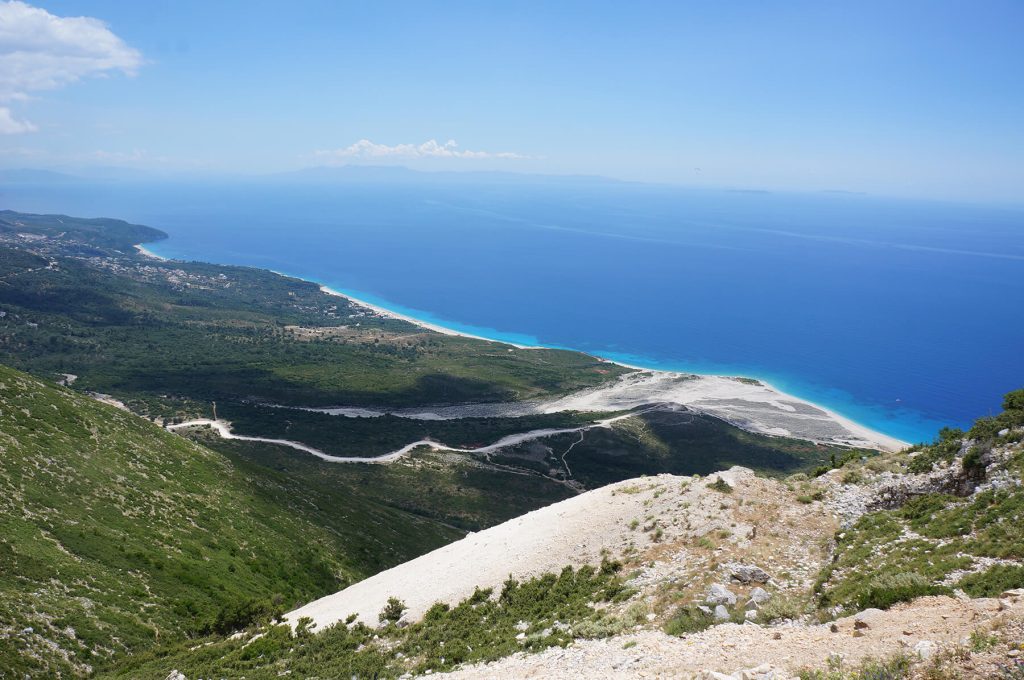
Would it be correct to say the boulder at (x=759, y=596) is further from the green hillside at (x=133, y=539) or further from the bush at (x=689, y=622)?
the green hillside at (x=133, y=539)

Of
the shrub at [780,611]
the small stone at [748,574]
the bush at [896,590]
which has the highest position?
the bush at [896,590]

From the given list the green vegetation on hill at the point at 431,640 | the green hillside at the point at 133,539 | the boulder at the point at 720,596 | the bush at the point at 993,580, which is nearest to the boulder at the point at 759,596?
the boulder at the point at 720,596

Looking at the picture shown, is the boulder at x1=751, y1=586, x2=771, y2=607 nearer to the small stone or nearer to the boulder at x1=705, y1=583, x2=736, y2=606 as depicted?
the boulder at x1=705, y1=583, x2=736, y2=606

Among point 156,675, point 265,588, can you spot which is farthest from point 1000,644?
point 265,588

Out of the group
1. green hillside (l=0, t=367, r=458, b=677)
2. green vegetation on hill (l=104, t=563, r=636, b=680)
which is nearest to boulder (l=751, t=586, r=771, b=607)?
green vegetation on hill (l=104, t=563, r=636, b=680)

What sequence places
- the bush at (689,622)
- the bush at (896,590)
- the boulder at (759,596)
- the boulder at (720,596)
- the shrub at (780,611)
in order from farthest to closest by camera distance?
the boulder at (720,596) < the boulder at (759,596) < the bush at (689,622) < the shrub at (780,611) < the bush at (896,590)

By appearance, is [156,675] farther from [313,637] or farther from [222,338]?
[222,338]
